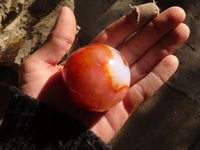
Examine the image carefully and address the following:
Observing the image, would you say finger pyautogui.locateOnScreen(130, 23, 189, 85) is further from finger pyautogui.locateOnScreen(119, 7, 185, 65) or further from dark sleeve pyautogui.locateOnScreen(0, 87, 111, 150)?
dark sleeve pyautogui.locateOnScreen(0, 87, 111, 150)

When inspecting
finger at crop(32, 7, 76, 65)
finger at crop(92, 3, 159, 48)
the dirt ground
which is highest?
finger at crop(32, 7, 76, 65)

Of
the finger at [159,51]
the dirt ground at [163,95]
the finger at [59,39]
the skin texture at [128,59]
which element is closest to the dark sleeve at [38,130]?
the skin texture at [128,59]

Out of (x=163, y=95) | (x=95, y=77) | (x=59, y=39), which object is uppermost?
(x=59, y=39)

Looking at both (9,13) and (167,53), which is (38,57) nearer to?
(9,13)

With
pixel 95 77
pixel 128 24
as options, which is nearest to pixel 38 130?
pixel 95 77

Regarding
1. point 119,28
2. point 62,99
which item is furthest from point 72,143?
point 119,28

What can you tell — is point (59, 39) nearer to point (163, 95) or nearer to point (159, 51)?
point (159, 51)

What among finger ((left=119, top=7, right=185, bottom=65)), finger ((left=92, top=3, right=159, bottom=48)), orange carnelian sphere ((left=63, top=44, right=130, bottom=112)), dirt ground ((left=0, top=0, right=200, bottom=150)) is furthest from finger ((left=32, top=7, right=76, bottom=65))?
dirt ground ((left=0, top=0, right=200, bottom=150))

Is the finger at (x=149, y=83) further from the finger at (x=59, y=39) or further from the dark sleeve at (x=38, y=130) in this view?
the finger at (x=59, y=39)
